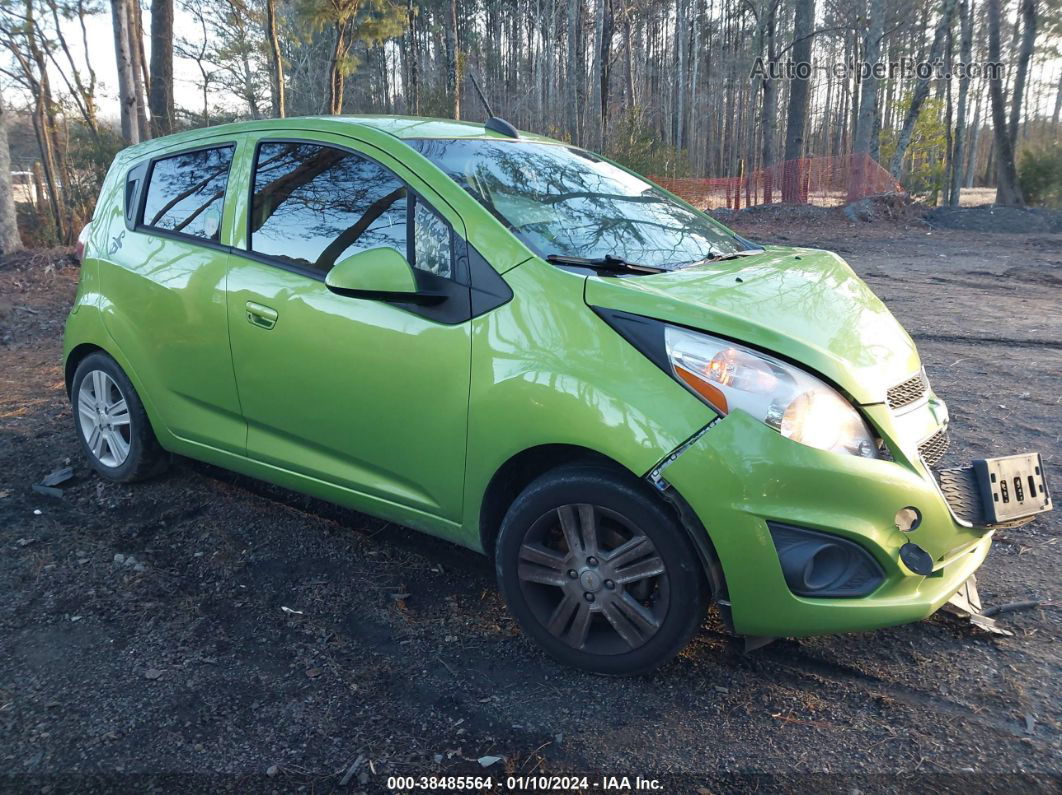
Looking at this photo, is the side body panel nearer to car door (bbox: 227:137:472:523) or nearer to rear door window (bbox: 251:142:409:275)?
car door (bbox: 227:137:472:523)

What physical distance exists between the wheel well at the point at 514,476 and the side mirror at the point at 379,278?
65 cm

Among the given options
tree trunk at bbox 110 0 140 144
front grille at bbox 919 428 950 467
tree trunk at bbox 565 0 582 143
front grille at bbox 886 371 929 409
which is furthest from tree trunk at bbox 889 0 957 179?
front grille at bbox 919 428 950 467

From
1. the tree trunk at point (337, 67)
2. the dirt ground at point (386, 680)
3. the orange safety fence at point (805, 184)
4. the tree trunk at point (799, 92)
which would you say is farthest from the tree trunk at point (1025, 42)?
the dirt ground at point (386, 680)

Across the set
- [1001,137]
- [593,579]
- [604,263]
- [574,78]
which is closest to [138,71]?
[604,263]

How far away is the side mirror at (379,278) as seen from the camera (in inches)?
110

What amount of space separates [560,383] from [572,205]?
41.0 inches

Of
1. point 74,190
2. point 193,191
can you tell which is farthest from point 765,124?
point 193,191

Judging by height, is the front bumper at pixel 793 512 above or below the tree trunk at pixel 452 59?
below

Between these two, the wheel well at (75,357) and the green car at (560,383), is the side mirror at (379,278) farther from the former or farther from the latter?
the wheel well at (75,357)

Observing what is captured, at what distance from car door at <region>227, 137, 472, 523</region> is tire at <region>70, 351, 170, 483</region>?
0.96 meters

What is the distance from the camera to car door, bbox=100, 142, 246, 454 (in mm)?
3594

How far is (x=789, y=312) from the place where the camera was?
2.71 metres

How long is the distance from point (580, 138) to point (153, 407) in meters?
22.0

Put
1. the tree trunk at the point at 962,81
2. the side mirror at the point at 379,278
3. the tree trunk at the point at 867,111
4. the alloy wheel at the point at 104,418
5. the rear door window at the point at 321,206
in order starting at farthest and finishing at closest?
the tree trunk at the point at 962,81
the tree trunk at the point at 867,111
the alloy wheel at the point at 104,418
the rear door window at the point at 321,206
the side mirror at the point at 379,278
